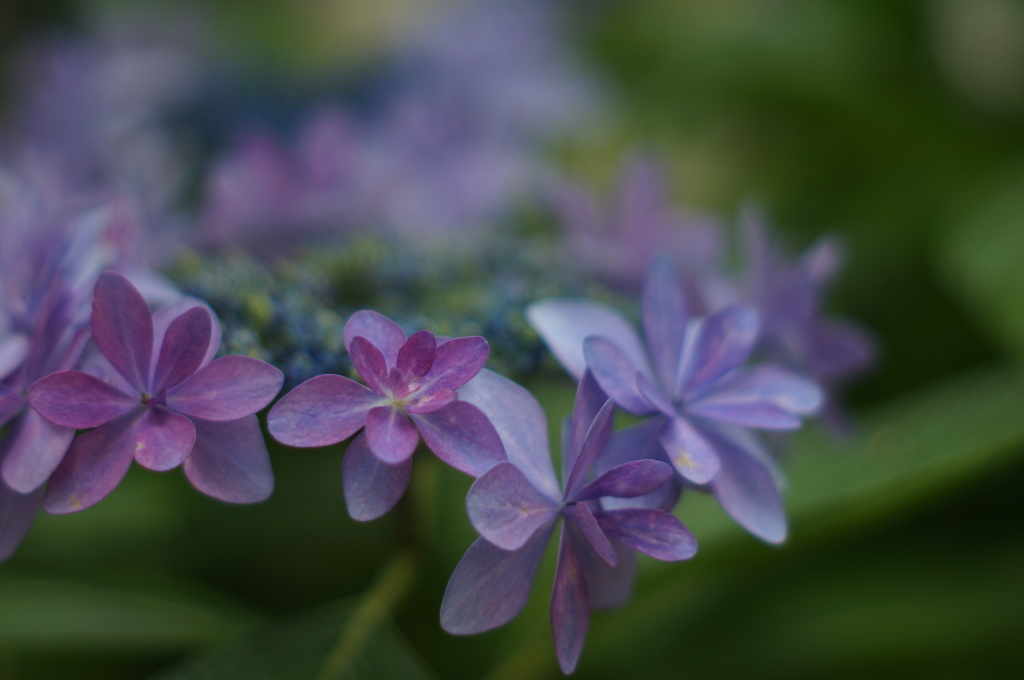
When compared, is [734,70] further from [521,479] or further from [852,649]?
[521,479]

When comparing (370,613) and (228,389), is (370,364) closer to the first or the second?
(228,389)

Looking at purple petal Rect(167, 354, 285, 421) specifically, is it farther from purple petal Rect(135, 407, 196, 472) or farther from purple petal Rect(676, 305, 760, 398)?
purple petal Rect(676, 305, 760, 398)

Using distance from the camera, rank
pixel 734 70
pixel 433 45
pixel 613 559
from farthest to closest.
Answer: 1. pixel 433 45
2. pixel 734 70
3. pixel 613 559

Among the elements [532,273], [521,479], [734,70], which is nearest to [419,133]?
[532,273]

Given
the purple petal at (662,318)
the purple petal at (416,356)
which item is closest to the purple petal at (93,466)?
the purple petal at (416,356)

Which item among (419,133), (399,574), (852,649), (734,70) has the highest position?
(734,70)

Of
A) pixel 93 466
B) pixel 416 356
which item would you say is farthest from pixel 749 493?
pixel 93 466

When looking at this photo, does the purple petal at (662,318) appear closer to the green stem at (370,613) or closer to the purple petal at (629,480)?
the purple petal at (629,480)
